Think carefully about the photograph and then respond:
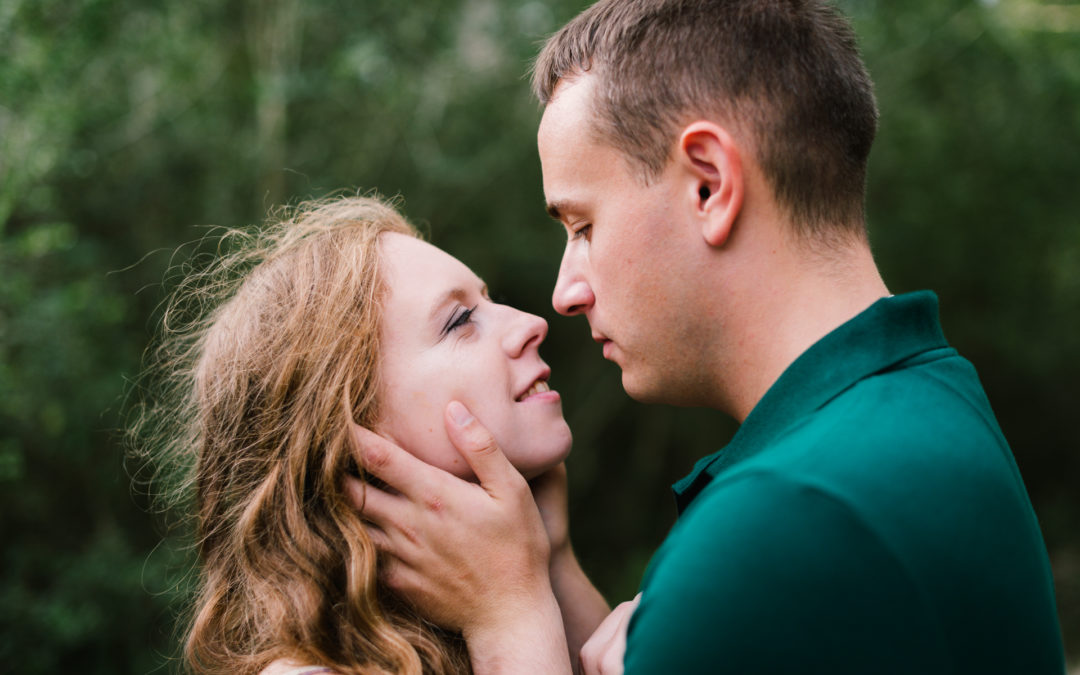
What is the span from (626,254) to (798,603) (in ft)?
2.79

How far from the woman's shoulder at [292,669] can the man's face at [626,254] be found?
3.04 ft

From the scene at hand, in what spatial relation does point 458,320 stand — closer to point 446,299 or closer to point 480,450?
point 446,299

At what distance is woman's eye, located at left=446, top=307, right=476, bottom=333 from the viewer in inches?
87.1

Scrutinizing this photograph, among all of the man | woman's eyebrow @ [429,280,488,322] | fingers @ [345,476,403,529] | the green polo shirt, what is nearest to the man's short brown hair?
the man

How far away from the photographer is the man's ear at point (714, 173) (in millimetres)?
1646

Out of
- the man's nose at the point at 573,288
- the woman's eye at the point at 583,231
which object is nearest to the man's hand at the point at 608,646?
the man's nose at the point at 573,288

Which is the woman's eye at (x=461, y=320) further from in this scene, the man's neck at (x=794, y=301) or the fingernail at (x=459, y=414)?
the man's neck at (x=794, y=301)

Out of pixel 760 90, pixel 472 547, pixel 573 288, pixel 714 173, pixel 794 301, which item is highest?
pixel 760 90

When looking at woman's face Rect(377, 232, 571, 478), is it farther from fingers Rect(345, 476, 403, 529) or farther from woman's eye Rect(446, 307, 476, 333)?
fingers Rect(345, 476, 403, 529)

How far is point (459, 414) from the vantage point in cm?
208

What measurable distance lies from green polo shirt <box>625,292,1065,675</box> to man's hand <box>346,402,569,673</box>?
0.62 metres

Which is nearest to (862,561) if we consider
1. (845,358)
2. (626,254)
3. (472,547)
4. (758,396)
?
(845,358)

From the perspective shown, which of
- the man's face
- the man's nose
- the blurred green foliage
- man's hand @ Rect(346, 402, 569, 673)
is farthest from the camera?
the blurred green foliage

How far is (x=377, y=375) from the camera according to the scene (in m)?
2.17
